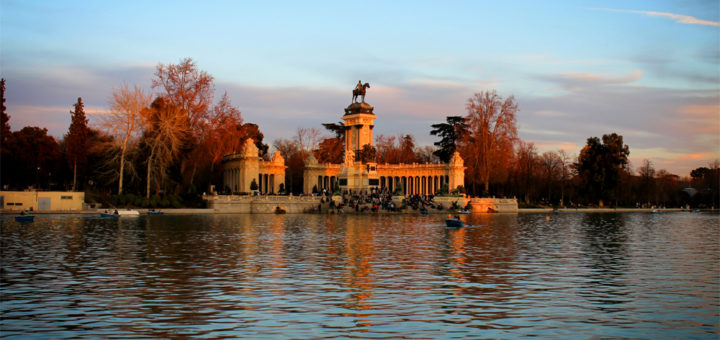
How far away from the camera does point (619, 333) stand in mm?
15367

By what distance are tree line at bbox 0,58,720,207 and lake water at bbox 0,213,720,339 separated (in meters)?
37.3

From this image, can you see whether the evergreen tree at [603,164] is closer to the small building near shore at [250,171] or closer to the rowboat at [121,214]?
the small building near shore at [250,171]

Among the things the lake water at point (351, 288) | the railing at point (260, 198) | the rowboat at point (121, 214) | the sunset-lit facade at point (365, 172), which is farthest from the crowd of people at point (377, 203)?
the lake water at point (351, 288)

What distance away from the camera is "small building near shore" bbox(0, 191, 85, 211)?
2606 inches

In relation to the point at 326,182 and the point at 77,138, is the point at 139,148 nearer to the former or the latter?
the point at 77,138

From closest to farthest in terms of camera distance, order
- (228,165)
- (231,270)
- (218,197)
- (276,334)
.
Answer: (276,334) → (231,270) → (218,197) → (228,165)

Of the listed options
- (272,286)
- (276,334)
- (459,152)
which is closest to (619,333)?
(276,334)

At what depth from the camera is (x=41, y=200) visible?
67812 millimetres

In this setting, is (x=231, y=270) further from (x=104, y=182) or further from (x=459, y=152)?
Result: (x=459, y=152)

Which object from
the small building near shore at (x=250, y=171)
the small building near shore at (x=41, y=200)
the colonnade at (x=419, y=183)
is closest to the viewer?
the small building near shore at (x=41, y=200)

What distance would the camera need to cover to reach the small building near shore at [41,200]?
217 feet

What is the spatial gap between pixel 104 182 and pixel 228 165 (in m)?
19.9

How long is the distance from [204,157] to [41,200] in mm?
22514

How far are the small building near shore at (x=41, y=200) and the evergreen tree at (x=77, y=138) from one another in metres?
7.39
